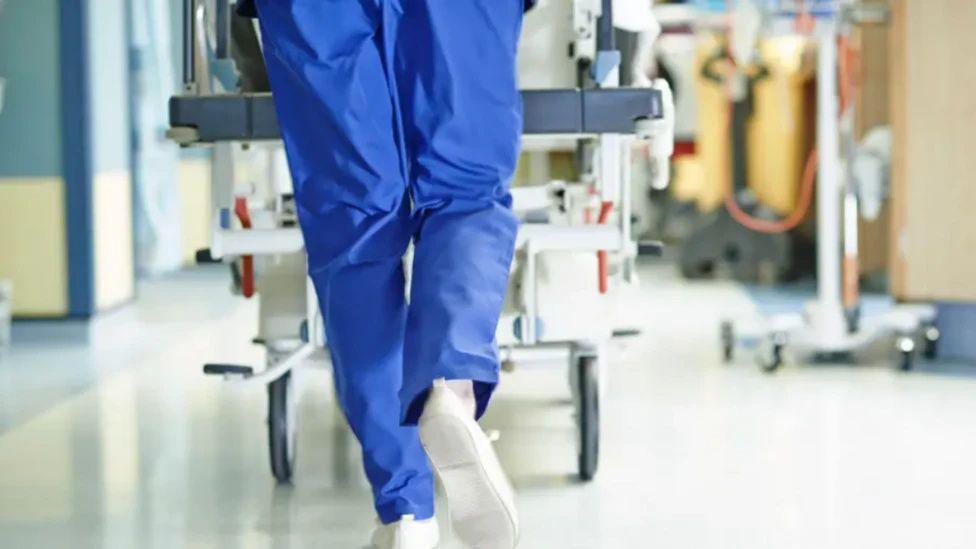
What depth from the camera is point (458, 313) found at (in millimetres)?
2000

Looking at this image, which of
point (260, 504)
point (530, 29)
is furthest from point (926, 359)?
point (260, 504)

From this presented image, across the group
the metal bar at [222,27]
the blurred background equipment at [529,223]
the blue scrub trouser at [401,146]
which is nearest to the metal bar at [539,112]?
the blurred background equipment at [529,223]

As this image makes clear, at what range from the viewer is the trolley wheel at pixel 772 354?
434cm

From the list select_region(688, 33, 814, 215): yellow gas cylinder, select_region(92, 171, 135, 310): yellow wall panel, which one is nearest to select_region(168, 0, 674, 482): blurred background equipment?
select_region(92, 171, 135, 310): yellow wall panel

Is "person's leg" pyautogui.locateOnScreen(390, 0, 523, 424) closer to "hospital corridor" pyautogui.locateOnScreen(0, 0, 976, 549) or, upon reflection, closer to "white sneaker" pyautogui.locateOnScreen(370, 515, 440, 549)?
"hospital corridor" pyautogui.locateOnScreen(0, 0, 976, 549)

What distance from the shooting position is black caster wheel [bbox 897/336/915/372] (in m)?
4.32

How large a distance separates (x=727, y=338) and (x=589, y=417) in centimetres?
179

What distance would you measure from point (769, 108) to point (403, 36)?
5.48 m

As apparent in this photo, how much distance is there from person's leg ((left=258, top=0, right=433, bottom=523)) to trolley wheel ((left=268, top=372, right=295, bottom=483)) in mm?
600

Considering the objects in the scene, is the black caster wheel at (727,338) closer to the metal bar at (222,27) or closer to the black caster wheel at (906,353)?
the black caster wheel at (906,353)

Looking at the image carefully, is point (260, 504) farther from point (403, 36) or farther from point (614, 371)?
point (614, 371)

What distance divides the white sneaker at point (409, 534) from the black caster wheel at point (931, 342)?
2.56 metres

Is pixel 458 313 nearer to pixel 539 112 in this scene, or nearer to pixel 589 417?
pixel 539 112

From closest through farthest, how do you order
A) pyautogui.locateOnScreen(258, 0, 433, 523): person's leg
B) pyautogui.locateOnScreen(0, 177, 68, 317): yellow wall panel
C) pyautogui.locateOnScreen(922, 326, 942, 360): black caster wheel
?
pyautogui.locateOnScreen(258, 0, 433, 523): person's leg
pyautogui.locateOnScreen(922, 326, 942, 360): black caster wheel
pyautogui.locateOnScreen(0, 177, 68, 317): yellow wall panel
